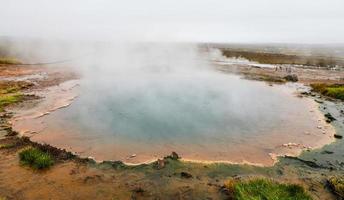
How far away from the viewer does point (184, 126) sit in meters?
14.4

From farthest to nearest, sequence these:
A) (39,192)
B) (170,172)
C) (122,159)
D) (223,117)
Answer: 1. (223,117)
2. (122,159)
3. (170,172)
4. (39,192)

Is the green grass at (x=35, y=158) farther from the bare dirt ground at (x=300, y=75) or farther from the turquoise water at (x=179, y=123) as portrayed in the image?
the bare dirt ground at (x=300, y=75)

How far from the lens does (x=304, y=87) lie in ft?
95.5

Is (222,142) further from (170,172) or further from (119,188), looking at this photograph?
(119,188)

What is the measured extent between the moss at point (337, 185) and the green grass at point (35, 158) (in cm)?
935

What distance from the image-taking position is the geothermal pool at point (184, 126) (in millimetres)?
11672

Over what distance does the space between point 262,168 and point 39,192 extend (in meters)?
7.44

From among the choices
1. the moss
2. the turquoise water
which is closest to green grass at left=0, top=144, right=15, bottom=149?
the turquoise water

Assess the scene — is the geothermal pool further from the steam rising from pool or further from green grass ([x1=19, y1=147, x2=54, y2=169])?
green grass ([x1=19, y1=147, x2=54, y2=169])

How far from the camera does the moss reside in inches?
331

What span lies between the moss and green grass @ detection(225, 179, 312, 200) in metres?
1.16

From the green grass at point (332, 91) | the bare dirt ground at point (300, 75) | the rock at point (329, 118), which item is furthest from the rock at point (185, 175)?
the bare dirt ground at point (300, 75)

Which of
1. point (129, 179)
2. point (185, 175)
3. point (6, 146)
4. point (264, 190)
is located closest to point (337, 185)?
point (264, 190)

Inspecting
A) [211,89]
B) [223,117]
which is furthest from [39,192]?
[211,89]
